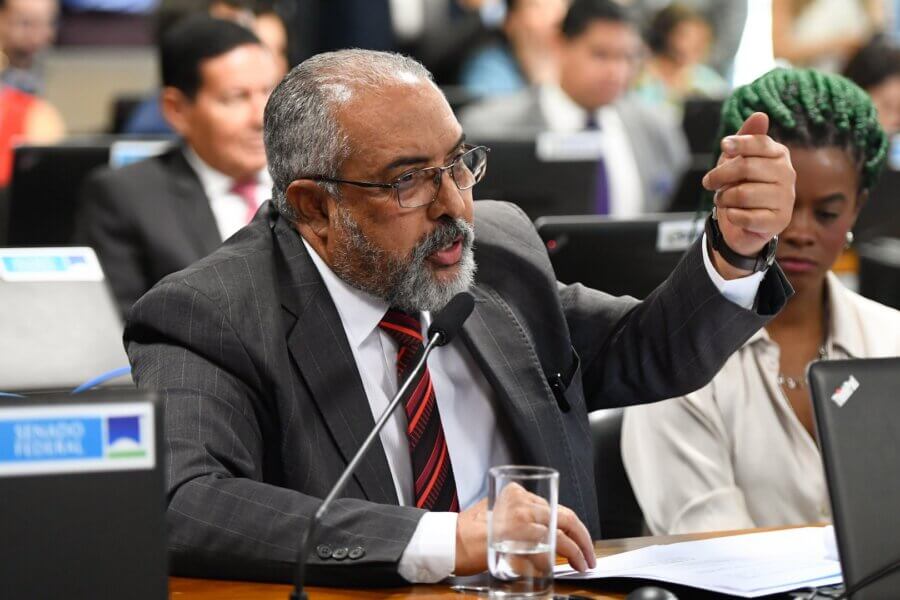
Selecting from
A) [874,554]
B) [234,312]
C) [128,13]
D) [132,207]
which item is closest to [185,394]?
[234,312]

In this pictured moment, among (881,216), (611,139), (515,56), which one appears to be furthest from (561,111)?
(881,216)

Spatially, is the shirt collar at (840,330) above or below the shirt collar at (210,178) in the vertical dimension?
below

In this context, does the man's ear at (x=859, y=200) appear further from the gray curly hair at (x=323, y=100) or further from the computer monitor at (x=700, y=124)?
the computer monitor at (x=700, y=124)

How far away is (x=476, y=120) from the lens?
5312 mm

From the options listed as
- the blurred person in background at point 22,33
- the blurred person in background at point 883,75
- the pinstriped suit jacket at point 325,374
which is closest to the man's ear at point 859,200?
the pinstriped suit jacket at point 325,374

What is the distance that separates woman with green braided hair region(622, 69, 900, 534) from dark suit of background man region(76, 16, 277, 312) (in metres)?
1.67

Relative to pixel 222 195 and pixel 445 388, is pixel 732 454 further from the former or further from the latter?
pixel 222 195

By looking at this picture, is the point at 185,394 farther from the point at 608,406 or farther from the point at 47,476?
the point at 608,406

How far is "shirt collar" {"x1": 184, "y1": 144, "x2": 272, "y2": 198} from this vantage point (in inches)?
140

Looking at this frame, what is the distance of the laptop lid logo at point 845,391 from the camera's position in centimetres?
131

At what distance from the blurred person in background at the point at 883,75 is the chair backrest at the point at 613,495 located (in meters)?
3.06

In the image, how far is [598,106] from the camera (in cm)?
545

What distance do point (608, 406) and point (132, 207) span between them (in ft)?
5.91

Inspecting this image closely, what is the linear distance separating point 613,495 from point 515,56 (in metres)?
5.26
